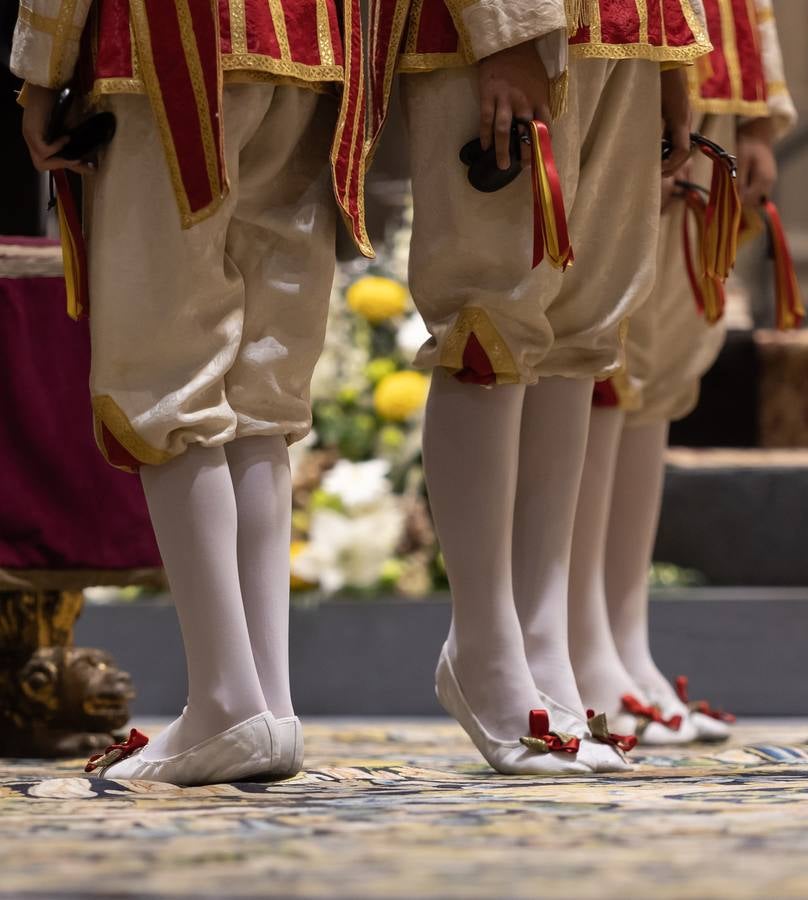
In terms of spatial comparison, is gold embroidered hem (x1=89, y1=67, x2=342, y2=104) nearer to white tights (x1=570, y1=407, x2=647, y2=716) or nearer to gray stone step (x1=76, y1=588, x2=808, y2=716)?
white tights (x1=570, y1=407, x2=647, y2=716)

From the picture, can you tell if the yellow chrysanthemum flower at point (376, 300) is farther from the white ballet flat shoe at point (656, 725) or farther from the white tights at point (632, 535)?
the white ballet flat shoe at point (656, 725)

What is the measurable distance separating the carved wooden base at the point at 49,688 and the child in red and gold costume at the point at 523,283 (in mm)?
492

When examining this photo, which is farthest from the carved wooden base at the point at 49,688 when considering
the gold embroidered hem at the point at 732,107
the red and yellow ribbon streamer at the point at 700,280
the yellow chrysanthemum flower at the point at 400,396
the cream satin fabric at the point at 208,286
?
the yellow chrysanthemum flower at the point at 400,396

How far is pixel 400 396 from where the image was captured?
125 inches

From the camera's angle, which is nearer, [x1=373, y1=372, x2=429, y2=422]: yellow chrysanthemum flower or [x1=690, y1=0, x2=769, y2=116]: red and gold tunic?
[x1=690, y1=0, x2=769, y2=116]: red and gold tunic

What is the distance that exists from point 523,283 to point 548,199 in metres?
0.12

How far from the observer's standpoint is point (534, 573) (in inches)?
68.3

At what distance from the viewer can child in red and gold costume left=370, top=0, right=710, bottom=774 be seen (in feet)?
5.17

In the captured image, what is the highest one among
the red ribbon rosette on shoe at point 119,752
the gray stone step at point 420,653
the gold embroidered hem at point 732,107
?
the gold embroidered hem at point 732,107

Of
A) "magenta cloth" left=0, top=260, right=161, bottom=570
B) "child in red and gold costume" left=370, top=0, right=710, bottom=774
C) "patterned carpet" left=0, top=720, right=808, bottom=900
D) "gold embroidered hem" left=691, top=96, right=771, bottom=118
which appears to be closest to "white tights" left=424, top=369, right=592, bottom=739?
"child in red and gold costume" left=370, top=0, right=710, bottom=774

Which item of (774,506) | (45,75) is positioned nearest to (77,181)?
(45,75)

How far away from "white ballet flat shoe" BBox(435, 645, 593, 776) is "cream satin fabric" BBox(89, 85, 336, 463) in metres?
0.34

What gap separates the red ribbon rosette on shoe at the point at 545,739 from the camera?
1574 millimetres

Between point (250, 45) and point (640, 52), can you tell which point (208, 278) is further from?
point (640, 52)
